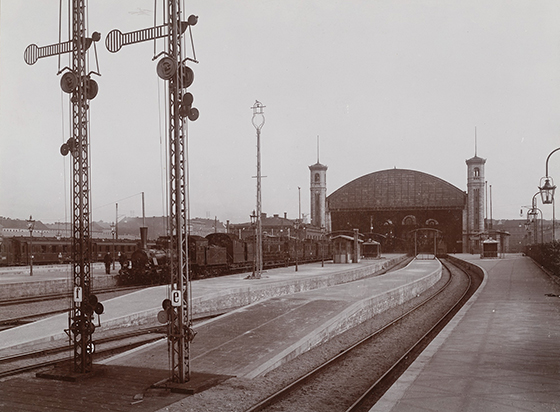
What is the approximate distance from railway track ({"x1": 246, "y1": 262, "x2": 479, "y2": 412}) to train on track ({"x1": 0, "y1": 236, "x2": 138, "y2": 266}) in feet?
88.1

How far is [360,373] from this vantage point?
10.4 metres

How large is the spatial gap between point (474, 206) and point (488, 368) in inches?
2542

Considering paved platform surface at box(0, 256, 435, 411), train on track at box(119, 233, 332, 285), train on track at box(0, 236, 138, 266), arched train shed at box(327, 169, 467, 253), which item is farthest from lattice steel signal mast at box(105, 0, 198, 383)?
arched train shed at box(327, 169, 467, 253)

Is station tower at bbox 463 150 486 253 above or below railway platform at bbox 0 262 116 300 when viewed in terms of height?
above

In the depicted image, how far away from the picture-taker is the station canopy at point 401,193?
225 ft

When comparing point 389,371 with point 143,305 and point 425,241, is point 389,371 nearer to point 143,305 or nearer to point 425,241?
point 143,305

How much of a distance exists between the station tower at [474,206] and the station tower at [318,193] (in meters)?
19.8

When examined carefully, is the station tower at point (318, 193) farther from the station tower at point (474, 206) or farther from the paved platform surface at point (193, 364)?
the paved platform surface at point (193, 364)

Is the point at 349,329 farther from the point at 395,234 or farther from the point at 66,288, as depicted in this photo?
the point at 395,234

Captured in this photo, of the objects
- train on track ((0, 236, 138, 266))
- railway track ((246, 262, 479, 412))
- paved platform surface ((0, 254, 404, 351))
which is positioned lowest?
railway track ((246, 262, 479, 412))

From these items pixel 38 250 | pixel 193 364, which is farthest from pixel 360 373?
pixel 38 250

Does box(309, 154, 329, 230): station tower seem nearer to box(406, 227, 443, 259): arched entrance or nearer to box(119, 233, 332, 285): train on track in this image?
box(406, 227, 443, 259): arched entrance

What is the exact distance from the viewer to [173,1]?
8891mm

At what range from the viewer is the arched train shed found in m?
68.8
